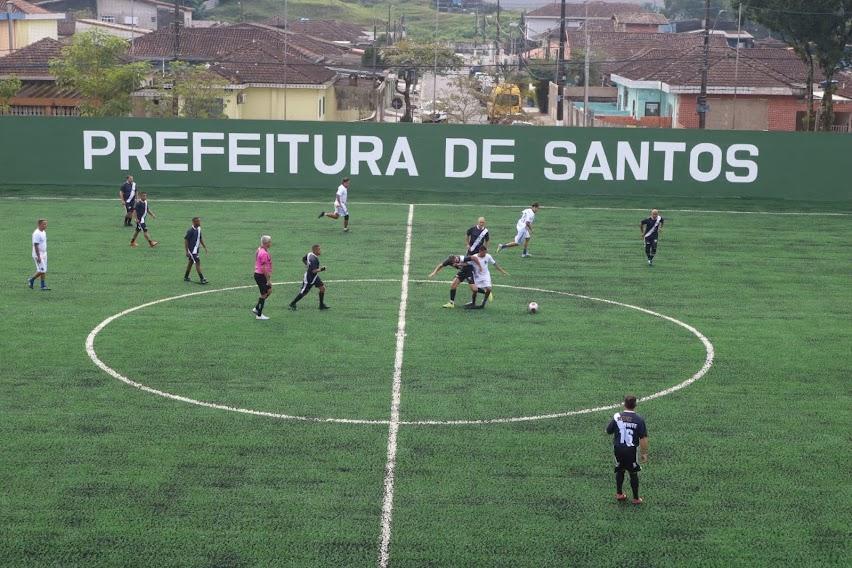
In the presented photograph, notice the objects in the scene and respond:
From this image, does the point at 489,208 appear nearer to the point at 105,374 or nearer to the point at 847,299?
the point at 847,299

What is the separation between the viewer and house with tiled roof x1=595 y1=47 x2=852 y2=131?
62.0 m

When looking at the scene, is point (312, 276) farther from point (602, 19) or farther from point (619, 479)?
point (602, 19)

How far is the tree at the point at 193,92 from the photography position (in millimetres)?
58344

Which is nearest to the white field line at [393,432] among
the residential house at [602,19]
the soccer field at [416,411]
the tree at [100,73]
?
the soccer field at [416,411]

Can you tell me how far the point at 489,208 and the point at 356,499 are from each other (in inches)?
1202

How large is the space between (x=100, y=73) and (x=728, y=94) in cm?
3240

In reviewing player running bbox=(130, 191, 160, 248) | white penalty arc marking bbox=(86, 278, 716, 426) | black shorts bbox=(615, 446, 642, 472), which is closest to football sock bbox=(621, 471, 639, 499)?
black shorts bbox=(615, 446, 642, 472)

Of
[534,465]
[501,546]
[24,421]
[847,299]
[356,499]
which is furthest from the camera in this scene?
[847,299]

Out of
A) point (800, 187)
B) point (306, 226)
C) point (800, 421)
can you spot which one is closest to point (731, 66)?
point (800, 187)

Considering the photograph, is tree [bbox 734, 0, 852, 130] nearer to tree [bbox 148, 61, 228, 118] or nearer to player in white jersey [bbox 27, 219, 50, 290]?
tree [bbox 148, 61, 228, 118]

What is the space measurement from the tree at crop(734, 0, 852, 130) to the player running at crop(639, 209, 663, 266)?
2539cm

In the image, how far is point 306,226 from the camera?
40.6 meters

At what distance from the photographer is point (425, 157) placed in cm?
4947

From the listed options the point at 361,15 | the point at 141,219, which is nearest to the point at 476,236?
the point at 141,219
